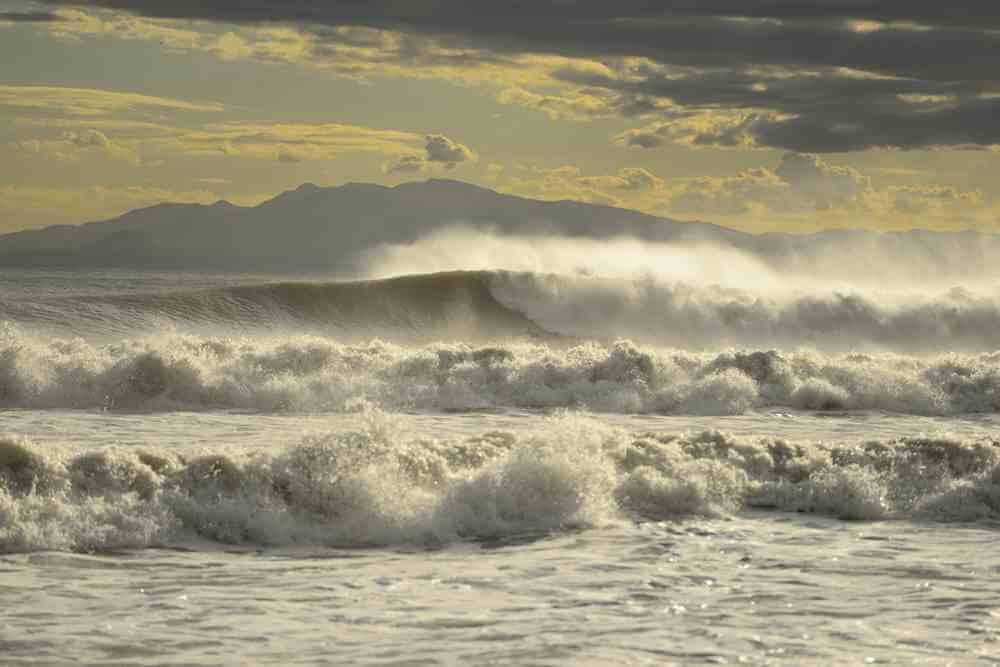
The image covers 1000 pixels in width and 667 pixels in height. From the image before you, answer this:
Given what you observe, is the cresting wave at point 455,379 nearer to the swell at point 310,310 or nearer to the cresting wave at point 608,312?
the swell at point 310,310

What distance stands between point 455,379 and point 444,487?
8.47 meters

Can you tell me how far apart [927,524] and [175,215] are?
145996mm

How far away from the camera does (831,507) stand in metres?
11.6

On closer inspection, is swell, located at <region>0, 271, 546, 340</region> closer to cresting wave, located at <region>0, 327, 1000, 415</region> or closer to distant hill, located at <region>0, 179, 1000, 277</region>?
cresting wave, located at <region>0, 327, 1000, 415</region>

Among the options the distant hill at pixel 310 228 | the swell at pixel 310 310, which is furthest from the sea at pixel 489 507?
the distant hill at pixel 310 228

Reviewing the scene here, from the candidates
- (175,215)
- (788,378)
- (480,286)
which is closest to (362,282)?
(480,286)

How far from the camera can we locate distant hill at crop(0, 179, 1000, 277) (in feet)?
385

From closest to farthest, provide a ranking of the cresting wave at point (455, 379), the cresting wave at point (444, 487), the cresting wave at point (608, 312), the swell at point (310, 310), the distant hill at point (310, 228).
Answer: the cresting wave at point (444, 487), the cresting wave at point (455, 379), the swell at point (310, 310), the cresting wave at point (608, 312), the distant hill at point (310, 228)

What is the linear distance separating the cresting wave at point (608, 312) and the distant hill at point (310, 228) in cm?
5304

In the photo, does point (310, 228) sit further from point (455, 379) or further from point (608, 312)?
point (455, 379)

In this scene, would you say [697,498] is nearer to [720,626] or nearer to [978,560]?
[978,560]

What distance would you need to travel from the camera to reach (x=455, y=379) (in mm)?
19703

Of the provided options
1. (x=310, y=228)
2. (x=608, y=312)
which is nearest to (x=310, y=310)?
(x=608, y=312)

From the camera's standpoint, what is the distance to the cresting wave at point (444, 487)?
9.98m
